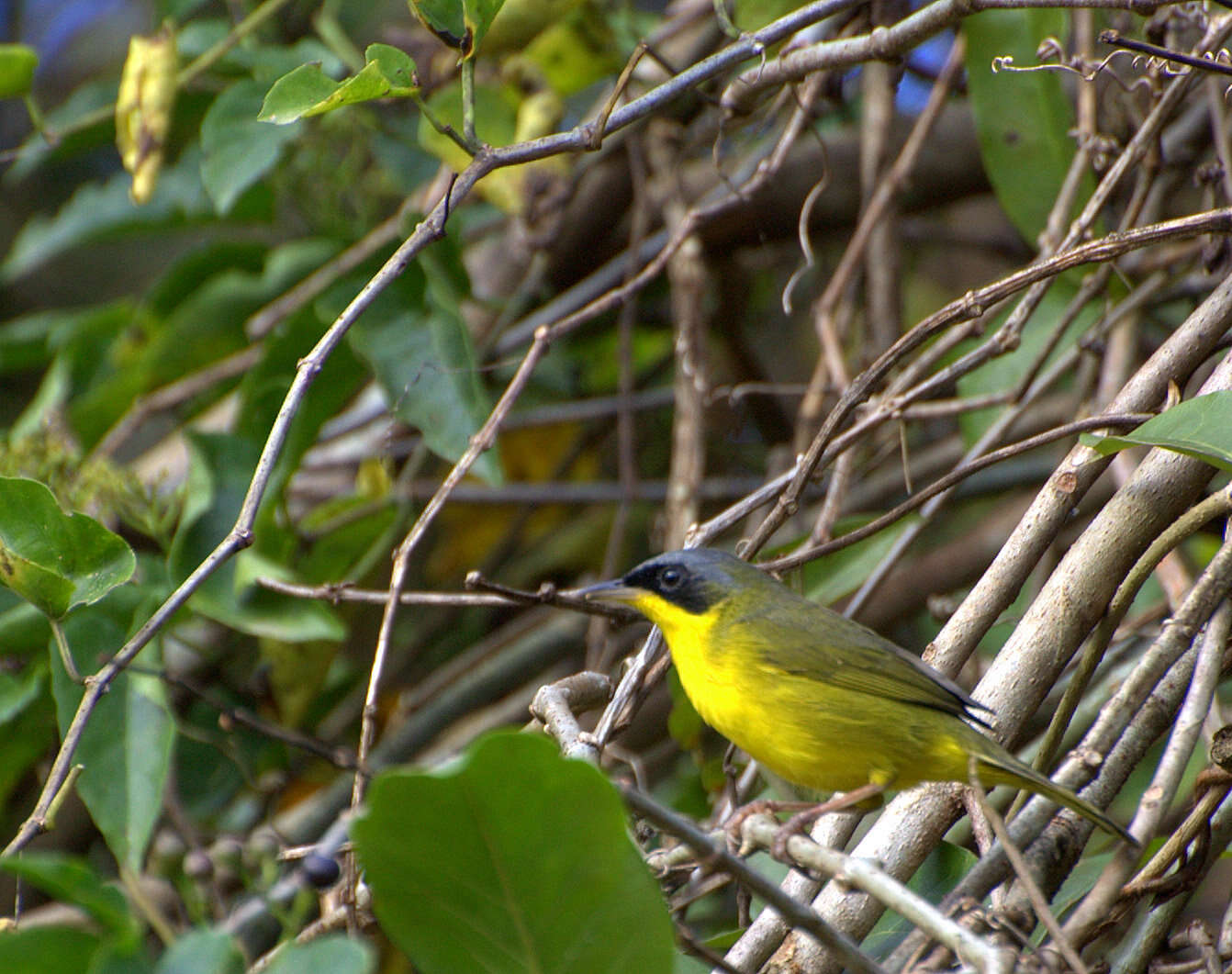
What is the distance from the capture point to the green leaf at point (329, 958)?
4.29 feet

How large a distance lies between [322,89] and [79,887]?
1.50m

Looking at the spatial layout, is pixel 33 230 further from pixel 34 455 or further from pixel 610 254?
pixel 610 254

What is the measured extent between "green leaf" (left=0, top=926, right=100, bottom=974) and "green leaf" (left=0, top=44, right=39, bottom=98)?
278cm

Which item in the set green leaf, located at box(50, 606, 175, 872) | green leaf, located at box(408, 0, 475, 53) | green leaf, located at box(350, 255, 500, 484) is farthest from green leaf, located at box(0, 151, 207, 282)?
green leaf, located at box(408, 0, 475, 53)

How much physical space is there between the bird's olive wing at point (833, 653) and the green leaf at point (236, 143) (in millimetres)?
1946

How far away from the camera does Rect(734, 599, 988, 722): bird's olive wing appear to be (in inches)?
110

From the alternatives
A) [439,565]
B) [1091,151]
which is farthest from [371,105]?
[1091,151]

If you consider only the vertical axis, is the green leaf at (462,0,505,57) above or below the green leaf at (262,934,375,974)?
above

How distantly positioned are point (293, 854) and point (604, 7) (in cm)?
339

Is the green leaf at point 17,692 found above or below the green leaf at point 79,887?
below

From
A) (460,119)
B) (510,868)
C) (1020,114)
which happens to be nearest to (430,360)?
(460,119)

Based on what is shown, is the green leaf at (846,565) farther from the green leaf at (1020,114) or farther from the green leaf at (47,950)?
the green leaf at (47,950)

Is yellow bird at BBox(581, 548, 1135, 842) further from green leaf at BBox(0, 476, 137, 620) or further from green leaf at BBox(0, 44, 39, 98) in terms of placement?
green leaf at BBox(0, 44, 39, 98)

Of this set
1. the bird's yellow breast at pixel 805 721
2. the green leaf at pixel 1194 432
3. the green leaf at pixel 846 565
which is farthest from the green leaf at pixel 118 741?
the green leaf at pixel 1194 432
